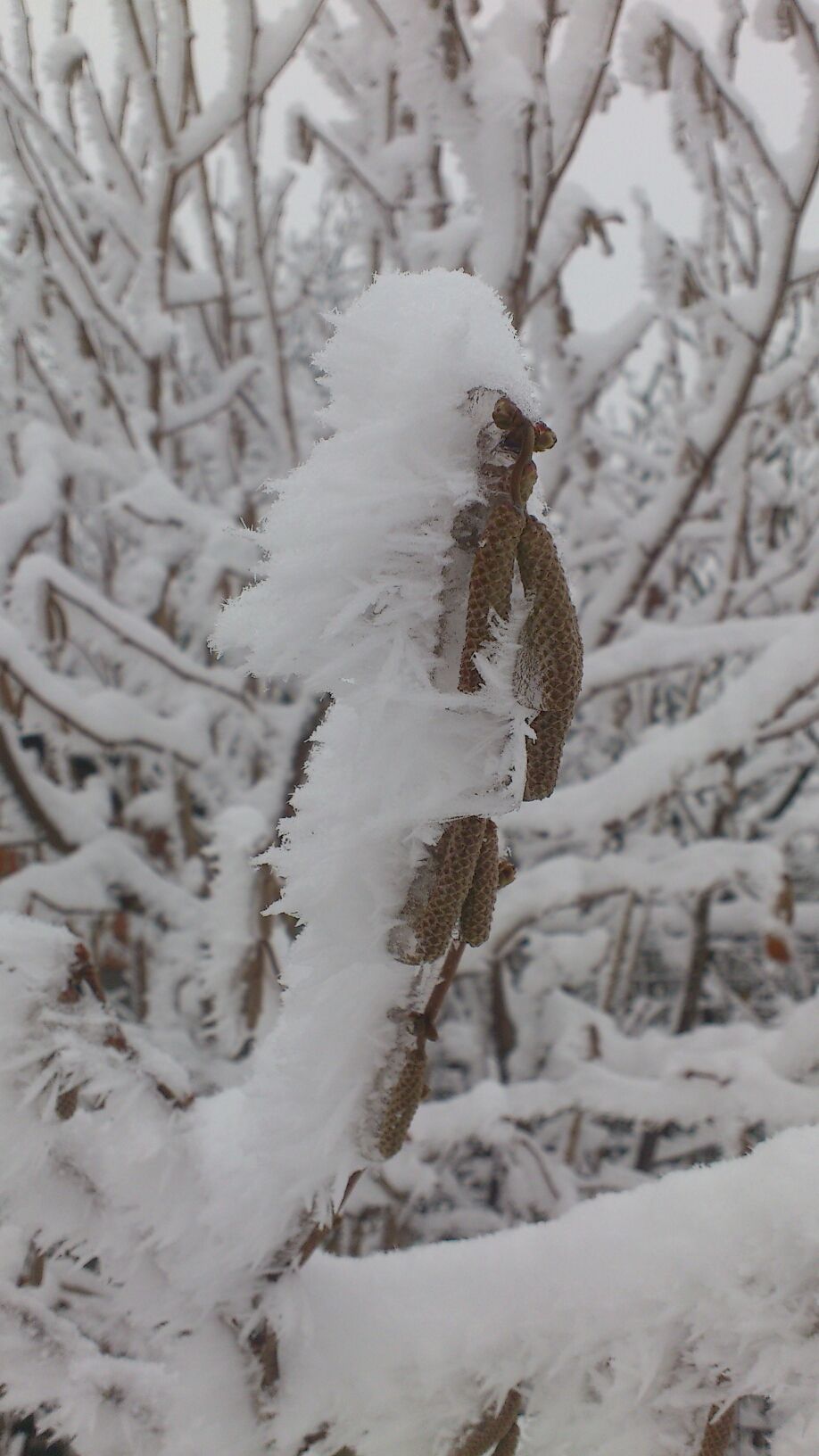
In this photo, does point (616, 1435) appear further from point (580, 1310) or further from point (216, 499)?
point (216, 499)

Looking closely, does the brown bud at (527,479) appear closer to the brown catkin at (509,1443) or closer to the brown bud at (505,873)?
the brown bud at (505,873)

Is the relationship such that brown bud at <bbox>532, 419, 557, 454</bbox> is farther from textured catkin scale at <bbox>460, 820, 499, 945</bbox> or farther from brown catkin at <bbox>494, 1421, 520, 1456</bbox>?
brown catkin at <bbox>494, 1421, 520, 1456</bbox>

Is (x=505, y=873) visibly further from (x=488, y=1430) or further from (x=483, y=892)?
(x=488, y=1430)

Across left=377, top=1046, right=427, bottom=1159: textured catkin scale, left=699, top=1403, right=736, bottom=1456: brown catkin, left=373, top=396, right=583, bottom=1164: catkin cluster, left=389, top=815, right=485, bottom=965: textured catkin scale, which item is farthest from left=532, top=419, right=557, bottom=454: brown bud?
left=699, top=1403, right=736, bottom=1456: brown catkin

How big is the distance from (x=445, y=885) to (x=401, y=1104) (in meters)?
0.18

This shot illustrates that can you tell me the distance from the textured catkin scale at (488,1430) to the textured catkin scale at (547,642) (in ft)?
1.48

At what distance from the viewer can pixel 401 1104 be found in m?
0.56

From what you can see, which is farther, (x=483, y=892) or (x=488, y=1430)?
(x=488, y=1430)

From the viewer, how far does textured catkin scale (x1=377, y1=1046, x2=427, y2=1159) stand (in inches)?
22.1

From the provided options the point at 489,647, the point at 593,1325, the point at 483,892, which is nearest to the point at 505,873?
the point at 483,892

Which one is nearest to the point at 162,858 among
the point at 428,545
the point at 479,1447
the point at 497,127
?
the point at 497,127

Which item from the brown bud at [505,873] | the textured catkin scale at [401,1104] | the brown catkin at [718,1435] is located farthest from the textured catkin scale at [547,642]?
the brown catkin at [718,1435]

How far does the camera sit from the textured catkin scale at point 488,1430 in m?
0.59

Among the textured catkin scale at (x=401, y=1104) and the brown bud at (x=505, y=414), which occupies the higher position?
the brown bud at (x=505, y=414)
